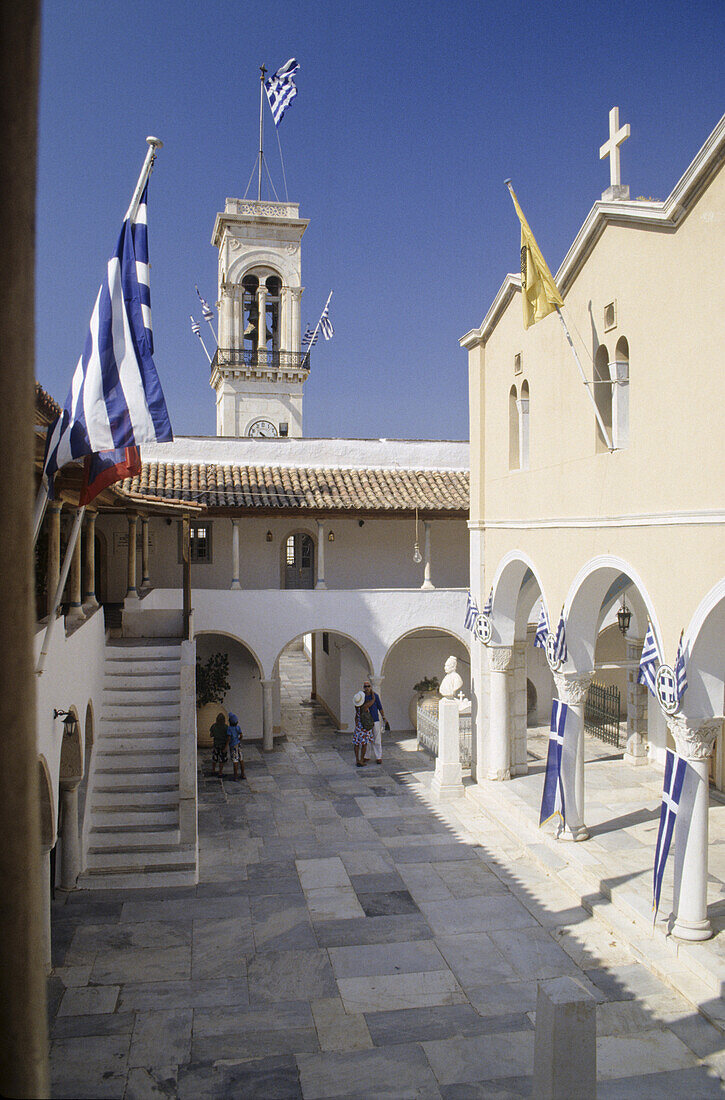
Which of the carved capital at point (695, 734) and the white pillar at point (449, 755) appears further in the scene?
the white pillar at point (449, 755)

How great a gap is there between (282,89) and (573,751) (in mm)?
24192

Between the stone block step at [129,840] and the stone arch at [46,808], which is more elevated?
the stone arch at [46,808]

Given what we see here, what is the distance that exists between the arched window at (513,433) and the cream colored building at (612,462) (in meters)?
0.03

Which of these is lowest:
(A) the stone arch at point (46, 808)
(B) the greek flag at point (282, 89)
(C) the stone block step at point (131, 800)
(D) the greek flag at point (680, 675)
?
(C) the stone block step at point (131, 800)

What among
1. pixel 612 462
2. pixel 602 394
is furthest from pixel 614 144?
pixel 612 462

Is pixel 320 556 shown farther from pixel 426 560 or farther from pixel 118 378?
pixel 118 378

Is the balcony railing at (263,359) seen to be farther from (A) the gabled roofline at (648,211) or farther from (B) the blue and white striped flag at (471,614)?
(A) the gabled roofline at (648,211)

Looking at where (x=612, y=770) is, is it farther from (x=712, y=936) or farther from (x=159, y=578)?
(x=159, y=578)

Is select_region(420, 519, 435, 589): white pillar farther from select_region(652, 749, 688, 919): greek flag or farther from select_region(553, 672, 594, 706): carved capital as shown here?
select_region(652, 749, 688, 919): greek flag

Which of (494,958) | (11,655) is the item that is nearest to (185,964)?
(494,958)

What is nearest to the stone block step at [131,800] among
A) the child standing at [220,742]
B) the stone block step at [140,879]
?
the stone block step at [140,879]

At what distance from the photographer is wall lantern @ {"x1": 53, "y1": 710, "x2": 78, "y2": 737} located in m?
9.81

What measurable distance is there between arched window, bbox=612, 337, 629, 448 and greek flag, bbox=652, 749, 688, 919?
13.5 ft

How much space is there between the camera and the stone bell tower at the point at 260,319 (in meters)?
31.3
